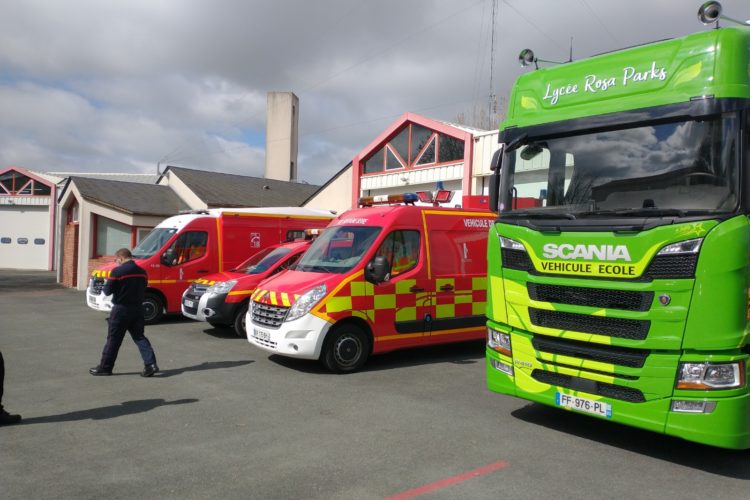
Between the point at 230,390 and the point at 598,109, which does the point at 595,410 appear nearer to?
the point at 598,109

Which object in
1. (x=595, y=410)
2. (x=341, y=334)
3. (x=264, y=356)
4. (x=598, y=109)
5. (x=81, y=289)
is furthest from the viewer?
(x=81, y=289)

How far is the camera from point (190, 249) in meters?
14.1

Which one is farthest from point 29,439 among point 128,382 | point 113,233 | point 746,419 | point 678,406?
point 113,233

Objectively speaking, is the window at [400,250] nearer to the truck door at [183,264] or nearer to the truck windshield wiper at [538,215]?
the truck windshield wiper at [538,215]

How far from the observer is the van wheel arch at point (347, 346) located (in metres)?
8.28

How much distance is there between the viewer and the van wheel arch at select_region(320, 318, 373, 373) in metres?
8.28

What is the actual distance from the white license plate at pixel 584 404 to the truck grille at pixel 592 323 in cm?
61

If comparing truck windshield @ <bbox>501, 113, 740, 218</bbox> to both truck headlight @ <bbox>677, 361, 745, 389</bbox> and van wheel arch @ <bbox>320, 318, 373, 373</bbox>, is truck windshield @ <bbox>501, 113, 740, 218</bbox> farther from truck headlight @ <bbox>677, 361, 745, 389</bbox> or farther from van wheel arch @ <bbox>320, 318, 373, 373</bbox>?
van wheel arch @ <bbox>320, 318, 373, 373</bbox>

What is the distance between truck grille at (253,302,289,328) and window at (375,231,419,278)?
5.22ft

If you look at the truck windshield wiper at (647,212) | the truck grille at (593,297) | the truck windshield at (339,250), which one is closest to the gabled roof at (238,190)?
the truck windshield at (339,250)

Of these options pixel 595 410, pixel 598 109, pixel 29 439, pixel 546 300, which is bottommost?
pixel 29 439

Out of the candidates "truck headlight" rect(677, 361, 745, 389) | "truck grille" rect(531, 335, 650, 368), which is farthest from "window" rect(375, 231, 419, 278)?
"truck headlight" rect(677, 361, 745, 389)

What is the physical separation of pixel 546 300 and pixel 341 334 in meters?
3.60

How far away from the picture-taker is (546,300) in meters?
5.50
